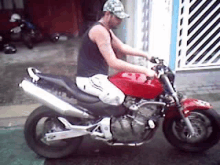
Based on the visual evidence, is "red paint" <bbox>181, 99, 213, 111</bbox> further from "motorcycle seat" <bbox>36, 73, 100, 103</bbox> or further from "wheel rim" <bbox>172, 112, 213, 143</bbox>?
"motorcycle seat" <bbox>36, 73, 100, 103</bbox>

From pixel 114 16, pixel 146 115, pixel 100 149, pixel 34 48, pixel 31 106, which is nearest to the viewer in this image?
pixel 114 16

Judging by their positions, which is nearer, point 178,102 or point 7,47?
point 178,102

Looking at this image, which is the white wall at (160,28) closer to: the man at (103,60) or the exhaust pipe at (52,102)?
the man at (103,60)

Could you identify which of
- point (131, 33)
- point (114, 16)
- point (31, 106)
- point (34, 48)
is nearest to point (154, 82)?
point (114, 16)

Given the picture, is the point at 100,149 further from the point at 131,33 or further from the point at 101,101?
the point at 131,33

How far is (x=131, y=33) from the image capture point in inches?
281

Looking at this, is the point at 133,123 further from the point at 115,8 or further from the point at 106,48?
the point at 115,8

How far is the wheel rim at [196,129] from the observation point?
3.29 metres

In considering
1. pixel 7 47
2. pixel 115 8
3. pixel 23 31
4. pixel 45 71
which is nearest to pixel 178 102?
pixel 115 8

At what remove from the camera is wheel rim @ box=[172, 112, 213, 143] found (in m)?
3.29

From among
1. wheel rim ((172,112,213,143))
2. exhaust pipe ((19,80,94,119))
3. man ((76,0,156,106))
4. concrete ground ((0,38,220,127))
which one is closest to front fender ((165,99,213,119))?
wheel rim ((172,112,213,143))

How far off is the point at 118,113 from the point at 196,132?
40.5 inches

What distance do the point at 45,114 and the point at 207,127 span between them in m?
2.00

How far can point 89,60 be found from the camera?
10.4ft
